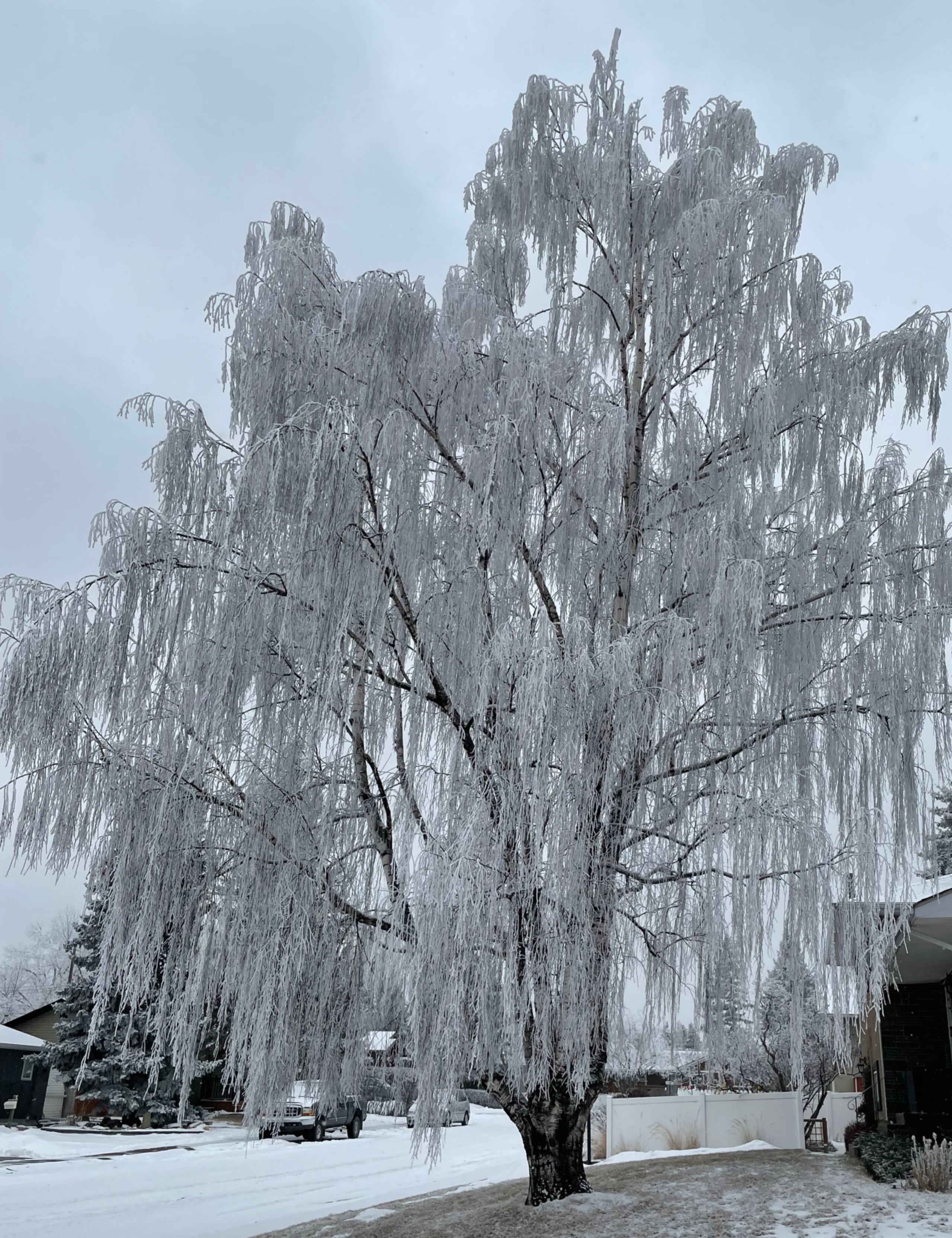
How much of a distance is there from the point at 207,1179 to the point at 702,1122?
6751 mm

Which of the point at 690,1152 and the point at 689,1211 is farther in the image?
the point at 690,1152

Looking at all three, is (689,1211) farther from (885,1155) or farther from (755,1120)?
(755,1120)

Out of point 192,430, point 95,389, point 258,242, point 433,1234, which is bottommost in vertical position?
point 433,1234

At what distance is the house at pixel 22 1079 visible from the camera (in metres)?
21.2

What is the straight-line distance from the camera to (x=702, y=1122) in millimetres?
13500

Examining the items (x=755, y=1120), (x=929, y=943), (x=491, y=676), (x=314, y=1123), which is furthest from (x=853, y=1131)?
(x=314, y=1123)

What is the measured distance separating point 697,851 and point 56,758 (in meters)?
3.78

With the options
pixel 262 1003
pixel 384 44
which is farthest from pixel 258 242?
pixel 384 44

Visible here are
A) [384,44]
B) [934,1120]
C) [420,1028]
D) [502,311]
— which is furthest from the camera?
[384,44]

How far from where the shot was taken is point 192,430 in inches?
252

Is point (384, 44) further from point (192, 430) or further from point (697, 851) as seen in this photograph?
point (697, 851)

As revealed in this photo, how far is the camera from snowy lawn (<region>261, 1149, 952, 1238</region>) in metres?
6.09

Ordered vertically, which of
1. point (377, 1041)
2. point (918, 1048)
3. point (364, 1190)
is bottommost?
point (364, 1190)

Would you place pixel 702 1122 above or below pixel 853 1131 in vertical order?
below
